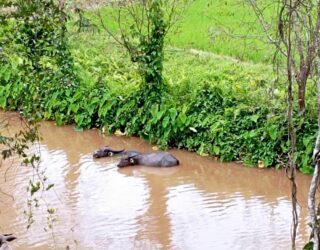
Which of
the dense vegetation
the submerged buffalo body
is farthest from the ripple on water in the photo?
the submerged buffalo body

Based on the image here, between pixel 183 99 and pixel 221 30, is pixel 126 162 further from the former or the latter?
pixel 221 30

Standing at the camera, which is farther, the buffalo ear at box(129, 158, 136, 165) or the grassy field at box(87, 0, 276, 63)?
the grassy field at box(87, 0, 276, 63)

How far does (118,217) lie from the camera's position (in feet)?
22.2

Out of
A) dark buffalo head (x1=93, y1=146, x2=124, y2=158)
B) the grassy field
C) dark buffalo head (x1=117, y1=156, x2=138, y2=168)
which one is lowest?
dark buffalo head (x1=117, y1=156, x2=138, y2=168)

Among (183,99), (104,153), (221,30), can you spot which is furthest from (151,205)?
(221,30)

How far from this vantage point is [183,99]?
29.4 feet

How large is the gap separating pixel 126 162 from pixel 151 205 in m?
1.21

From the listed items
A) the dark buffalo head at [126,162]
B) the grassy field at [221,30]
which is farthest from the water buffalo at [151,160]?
the grassy field at [221,30]

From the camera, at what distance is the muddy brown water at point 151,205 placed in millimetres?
6266

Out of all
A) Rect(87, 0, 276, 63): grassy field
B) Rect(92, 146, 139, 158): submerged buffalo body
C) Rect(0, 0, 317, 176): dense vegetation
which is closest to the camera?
Rect(0, 0, 317, 176): dense vegetation

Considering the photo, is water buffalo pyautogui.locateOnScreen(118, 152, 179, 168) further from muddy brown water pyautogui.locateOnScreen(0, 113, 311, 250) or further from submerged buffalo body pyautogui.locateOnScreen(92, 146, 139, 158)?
submerged buffalo body pyautogui.locateOnScreen(92, 146, 139, 158)

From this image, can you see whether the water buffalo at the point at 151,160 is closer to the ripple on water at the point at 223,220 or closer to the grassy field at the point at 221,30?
the ripple on water at the point at 223,220

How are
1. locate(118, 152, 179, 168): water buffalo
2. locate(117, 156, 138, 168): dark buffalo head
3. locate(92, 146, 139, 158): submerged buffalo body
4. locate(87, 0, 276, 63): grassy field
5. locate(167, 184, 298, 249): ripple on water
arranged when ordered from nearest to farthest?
locate(167, 184, 298, 249): ripple on water → locate(118, 152, 179, 168): water buffalo → locate(117, 156, 138, 168): dark buffalo head → locate(92, 146, 139, 158): submerged buffalo body → locate(87, 0, 276, 63): grassy field

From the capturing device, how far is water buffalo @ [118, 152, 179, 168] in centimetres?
812
